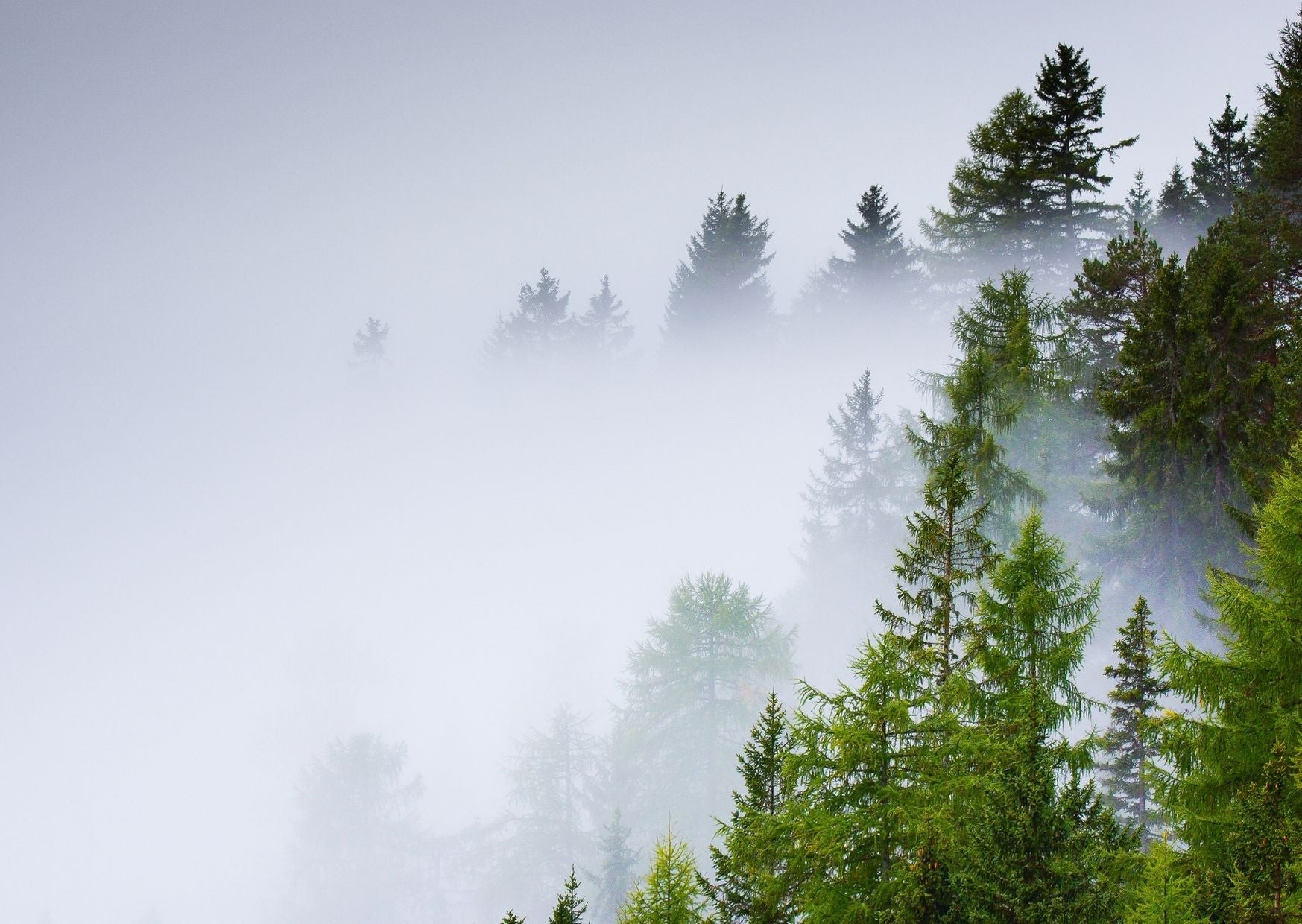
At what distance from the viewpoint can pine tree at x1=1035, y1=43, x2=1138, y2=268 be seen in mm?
30719

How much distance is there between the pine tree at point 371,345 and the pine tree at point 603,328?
36379 mm

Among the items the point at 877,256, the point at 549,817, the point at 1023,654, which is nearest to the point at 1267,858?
the point at 1023,654

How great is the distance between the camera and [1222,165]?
40.7 m

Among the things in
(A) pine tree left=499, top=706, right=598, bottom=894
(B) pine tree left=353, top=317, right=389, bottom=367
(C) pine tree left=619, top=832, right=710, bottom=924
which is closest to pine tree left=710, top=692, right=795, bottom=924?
(C) pine tree left=619, top=832, right=710, bottom=924

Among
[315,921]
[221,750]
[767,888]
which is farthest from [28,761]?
[767,888]

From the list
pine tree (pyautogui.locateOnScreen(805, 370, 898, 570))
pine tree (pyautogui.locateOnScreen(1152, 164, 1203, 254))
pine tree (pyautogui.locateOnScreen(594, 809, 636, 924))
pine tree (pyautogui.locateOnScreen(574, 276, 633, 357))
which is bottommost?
pine tree (pyautogui.locateOnScreen(594, 809, 636, 924))

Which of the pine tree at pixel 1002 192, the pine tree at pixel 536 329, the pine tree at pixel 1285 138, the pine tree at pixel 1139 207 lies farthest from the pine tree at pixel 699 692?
the pine tree at pixel 536 329

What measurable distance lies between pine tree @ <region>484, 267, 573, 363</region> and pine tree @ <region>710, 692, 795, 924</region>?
281 ft

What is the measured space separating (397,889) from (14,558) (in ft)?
389

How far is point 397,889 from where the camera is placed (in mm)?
48156

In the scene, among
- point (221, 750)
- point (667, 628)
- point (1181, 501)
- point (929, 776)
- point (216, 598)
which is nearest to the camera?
point (929, 776)

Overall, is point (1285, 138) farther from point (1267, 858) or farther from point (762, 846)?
point (762, 846)

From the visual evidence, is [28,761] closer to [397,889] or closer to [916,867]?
[397,889]

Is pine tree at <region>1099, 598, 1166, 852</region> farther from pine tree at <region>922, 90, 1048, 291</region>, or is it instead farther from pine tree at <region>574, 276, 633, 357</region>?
pine tree at <region>574, 276, 633, 357</region>
